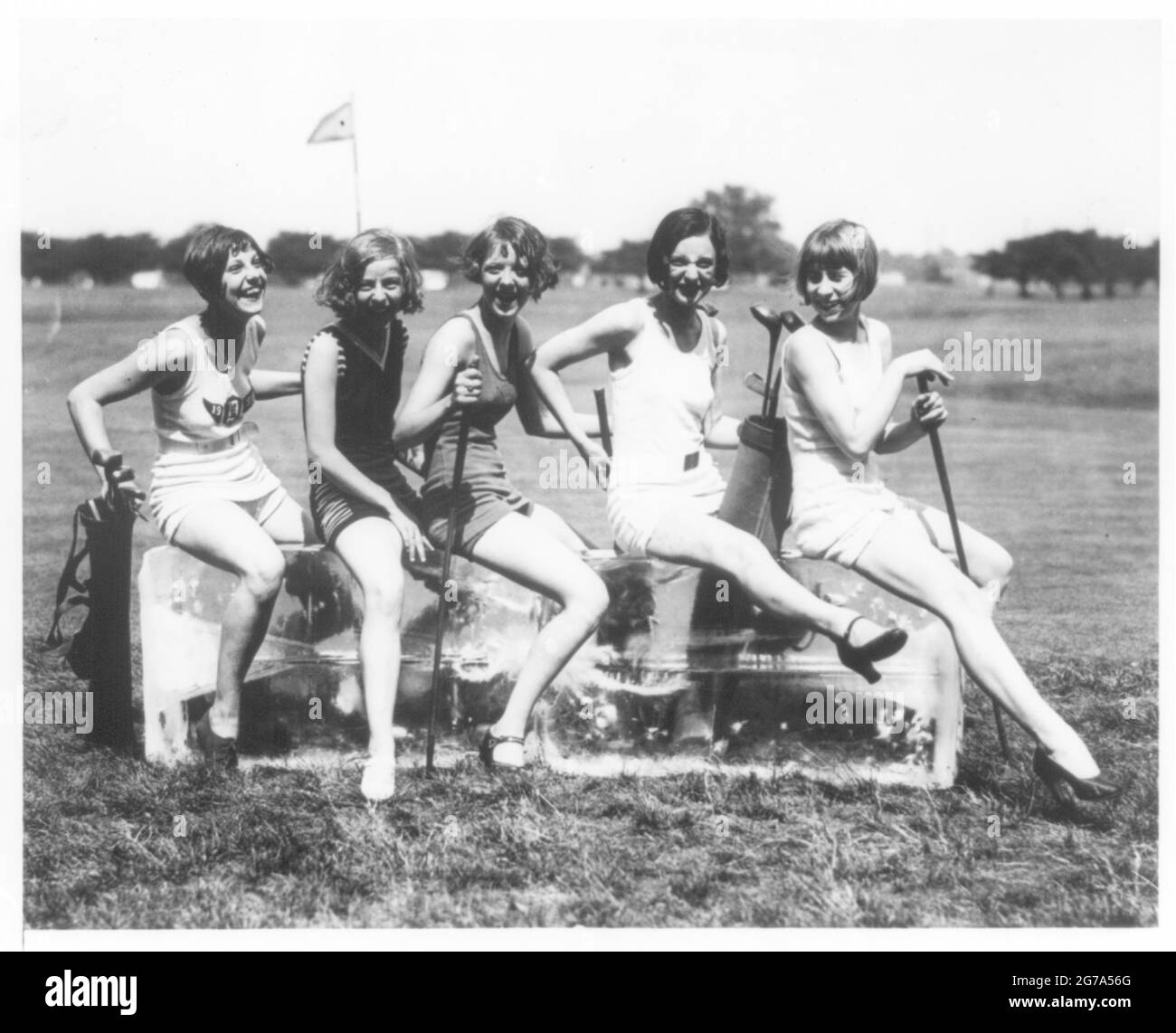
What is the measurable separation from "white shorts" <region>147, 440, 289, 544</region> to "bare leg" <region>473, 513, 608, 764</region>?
0.78m

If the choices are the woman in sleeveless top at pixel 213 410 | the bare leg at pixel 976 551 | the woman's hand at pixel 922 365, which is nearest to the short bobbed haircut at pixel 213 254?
the woman in sleeveless top at pixel 213 410

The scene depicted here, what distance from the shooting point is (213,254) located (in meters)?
5.19

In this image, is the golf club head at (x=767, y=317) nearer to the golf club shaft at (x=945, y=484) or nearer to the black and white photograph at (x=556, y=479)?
the black and white photograph at (x=556, y=479)

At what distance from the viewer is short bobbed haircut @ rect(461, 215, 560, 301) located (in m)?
5.12

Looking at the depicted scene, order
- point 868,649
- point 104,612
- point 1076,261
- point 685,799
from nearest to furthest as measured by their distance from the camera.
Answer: point 868,649, point 685,799, point 104,612, point 1076,261

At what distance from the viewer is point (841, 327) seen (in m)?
5.14

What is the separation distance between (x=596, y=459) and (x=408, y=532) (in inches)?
27.1

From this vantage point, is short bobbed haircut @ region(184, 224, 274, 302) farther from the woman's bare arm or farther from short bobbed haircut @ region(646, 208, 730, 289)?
short bobbed haircut @ region(646, 208, 730, 289)

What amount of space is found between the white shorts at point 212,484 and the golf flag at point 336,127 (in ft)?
3.60

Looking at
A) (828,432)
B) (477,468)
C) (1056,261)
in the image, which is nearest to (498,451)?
(477,468)

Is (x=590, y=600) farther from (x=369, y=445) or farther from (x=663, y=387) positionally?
(x=369, y=445)
